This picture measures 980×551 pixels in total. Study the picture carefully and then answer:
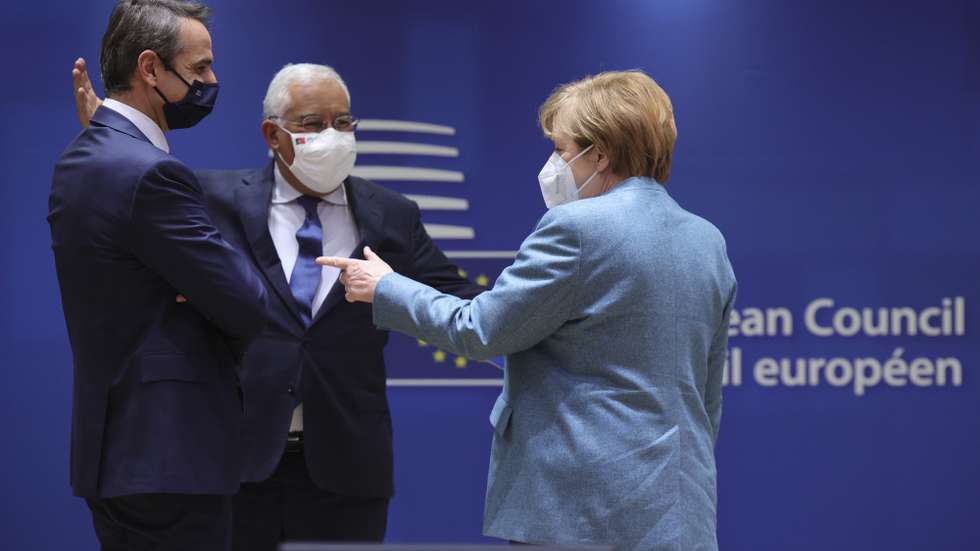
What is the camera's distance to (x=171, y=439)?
91.1 inches

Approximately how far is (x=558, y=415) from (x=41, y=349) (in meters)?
2.77

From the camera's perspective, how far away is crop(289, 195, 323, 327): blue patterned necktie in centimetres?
309

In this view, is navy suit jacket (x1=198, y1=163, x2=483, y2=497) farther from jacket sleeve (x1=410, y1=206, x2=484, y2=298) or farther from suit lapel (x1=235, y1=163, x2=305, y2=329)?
jacket sleeve (x1=410, y1=206, x2=484, y2=298)

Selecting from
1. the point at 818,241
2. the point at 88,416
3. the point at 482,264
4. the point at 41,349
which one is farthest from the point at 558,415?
the point at 41,349

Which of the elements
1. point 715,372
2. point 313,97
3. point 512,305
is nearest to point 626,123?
point 512,305

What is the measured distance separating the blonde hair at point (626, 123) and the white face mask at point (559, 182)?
2.2 inches

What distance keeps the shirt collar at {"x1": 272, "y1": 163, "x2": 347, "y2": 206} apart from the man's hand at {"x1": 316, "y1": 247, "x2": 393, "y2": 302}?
856 mm

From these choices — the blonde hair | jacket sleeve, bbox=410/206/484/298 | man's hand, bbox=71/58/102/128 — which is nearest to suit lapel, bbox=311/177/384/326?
jacket sleeve, bbox=410/206/484/298

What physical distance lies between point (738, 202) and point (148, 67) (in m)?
2.48

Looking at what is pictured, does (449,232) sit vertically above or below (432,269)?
above

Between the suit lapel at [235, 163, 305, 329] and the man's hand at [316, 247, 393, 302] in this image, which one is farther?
the suit lapel at [235, 163, 305, 329]

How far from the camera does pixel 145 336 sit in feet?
7.68

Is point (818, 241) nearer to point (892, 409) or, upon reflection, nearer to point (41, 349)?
point (892, 409)

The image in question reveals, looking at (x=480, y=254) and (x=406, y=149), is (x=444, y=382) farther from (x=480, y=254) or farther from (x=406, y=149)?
(x=406, y=149)
